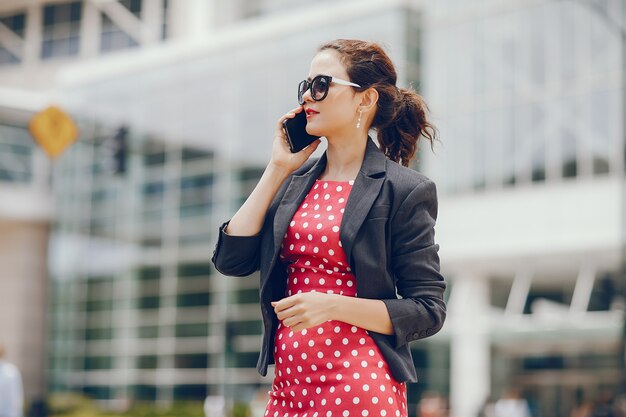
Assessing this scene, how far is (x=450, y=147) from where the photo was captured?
1393 inches

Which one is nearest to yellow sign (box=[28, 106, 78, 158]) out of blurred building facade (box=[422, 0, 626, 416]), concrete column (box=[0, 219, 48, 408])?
blurred building facade (box=[422, 0, 626, 416])

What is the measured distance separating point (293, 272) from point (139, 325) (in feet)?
127

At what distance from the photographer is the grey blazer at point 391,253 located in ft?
8.91

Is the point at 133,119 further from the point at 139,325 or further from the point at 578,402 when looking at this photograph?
the point at 578,402

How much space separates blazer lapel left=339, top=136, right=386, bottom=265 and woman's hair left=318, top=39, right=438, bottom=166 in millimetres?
136

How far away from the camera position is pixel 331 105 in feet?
9.56

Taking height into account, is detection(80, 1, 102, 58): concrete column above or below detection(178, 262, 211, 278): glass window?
above

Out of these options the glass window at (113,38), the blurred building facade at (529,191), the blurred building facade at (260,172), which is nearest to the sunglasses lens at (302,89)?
the blurred building facade at (260,172)

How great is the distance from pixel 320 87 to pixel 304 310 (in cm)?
65

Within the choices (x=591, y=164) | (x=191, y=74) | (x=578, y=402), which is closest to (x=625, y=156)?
(x=591, y=164)

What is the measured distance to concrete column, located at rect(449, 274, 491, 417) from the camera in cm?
3525

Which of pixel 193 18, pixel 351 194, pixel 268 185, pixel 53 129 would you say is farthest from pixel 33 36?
pixel 351 194

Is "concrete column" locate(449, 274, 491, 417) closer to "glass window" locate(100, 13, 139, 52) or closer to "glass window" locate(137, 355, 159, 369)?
"glass window" locate(137, 355, 159, 369)

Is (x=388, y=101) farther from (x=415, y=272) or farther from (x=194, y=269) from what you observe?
(x=194, y=269)
